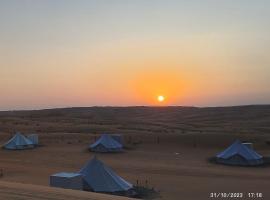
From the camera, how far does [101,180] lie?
25578mm

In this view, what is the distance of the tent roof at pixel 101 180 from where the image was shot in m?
25.0

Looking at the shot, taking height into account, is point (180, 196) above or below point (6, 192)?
below

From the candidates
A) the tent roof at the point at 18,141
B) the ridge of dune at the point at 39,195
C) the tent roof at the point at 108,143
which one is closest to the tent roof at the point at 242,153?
the tent roof at the point at 108,143

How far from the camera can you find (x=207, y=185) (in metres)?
28.8

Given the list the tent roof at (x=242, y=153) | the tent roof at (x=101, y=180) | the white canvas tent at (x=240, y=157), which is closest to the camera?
the tent roof at (x=101, y=180)

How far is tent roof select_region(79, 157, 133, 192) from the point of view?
82.1 feet

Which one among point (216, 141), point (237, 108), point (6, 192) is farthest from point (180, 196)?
point (237, 108)

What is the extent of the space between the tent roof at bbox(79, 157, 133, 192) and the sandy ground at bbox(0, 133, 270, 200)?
2471mm

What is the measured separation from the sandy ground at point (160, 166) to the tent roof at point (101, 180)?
247cm

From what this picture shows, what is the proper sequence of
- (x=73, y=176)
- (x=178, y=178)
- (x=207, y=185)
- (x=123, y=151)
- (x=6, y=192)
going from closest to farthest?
(x=6, y=192)
(x=73, y=176)
(x=207, y=185)
(x=178, y=178)
(x=123, y=151)

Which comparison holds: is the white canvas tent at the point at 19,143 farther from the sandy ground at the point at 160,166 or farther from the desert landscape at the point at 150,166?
the sandy ground at the point at 160,166

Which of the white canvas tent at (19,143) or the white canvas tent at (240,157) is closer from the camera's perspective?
the white canvas tent at (240,157)

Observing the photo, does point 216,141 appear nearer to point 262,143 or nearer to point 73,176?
point 262,143

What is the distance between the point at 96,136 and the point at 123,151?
12733 millimetres
